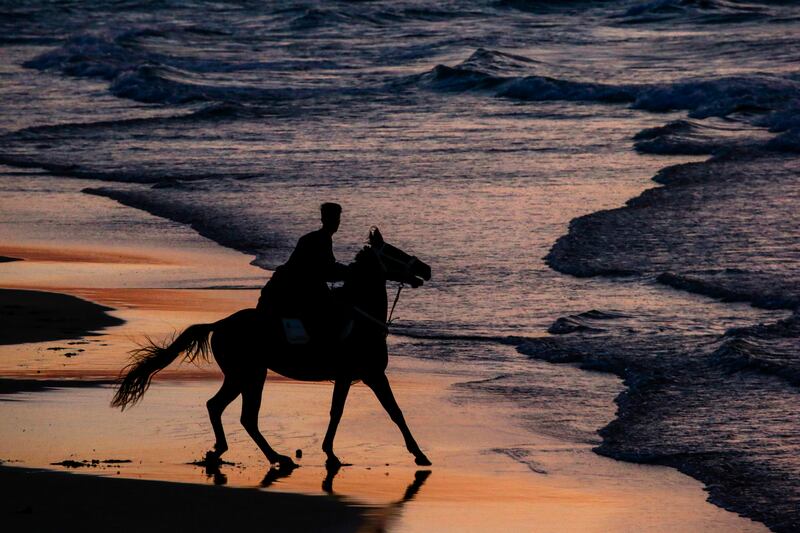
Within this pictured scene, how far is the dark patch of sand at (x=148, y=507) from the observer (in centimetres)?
702

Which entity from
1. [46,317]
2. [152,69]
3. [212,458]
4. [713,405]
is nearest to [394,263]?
[212,458]

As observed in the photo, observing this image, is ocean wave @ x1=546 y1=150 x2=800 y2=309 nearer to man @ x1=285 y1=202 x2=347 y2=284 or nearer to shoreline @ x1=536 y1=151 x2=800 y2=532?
shoreline @ x1=536 y1=151 x2=800 y2=532

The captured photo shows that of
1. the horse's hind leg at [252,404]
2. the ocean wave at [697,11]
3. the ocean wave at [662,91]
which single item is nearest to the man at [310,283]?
the horse's hind leg at [252,404]

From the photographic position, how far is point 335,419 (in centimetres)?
855


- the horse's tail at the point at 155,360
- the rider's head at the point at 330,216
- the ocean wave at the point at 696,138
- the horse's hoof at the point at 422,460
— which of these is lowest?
the ocean wave at the point at 696,138

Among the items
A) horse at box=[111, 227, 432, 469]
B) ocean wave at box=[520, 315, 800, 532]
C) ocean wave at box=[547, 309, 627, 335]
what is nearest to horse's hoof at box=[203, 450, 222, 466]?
horse at box=[111, 227, 432, 469]

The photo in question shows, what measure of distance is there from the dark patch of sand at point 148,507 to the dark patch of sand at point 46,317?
173 inches

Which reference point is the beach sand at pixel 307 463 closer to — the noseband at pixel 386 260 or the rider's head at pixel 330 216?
the noseband at pixel 386 260

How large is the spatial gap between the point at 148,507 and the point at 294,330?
159cm

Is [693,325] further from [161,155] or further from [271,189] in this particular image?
[161,155]

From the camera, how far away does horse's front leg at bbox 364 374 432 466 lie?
28.0 feet

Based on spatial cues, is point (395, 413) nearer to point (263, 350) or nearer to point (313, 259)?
point (263, 350)

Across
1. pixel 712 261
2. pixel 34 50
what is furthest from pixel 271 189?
pixel 34 50

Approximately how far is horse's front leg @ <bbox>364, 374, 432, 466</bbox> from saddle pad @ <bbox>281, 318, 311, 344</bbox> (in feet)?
1.66
